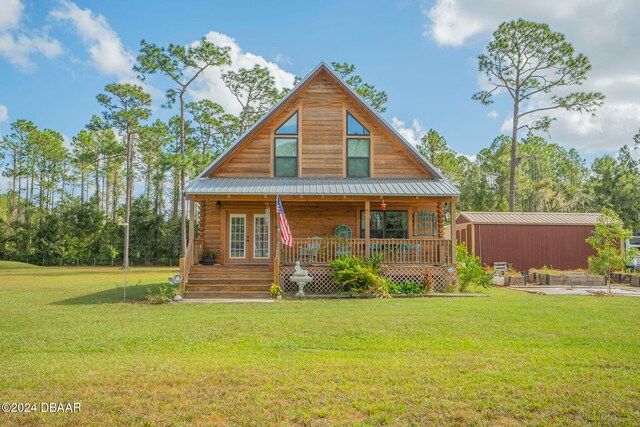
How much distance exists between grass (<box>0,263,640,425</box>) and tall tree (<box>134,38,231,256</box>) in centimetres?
2493

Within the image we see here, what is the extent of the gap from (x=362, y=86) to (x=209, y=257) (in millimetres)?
21003

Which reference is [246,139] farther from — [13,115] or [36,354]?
[13,115]

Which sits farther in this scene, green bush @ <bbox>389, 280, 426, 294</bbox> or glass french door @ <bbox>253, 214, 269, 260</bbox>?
glass french door @ <bbox>253, 214, 269, 260</bbox>

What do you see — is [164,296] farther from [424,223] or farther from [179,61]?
[179,61]

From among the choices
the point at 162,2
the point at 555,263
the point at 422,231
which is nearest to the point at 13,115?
the point at 162,2

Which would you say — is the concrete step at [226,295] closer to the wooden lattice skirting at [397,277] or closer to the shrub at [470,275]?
the wooden lattice skirting at [397,277]

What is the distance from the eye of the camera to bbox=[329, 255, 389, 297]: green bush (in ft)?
45.1

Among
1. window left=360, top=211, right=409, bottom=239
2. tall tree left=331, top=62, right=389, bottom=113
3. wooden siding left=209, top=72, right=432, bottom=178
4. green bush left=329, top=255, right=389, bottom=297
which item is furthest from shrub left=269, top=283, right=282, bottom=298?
tall tree left=331, top=62, right=389, bottom=113

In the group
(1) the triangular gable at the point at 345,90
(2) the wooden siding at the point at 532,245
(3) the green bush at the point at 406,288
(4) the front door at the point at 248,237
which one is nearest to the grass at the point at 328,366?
(3) the green bush at the point at 406,288

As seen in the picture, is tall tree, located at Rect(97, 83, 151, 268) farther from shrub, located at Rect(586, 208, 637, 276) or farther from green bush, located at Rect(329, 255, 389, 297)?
shrub, located at Rect(586, 208, 637, 276)

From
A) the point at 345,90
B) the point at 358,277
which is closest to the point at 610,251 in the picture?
the point at 358,277

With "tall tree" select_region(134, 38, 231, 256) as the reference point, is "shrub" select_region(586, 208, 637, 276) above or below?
below

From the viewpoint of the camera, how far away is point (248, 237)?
675 inches

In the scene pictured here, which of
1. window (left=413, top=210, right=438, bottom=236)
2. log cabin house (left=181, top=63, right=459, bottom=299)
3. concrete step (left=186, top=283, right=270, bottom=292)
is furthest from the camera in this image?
window (left=413, top=210, right=438, bottom=236)
